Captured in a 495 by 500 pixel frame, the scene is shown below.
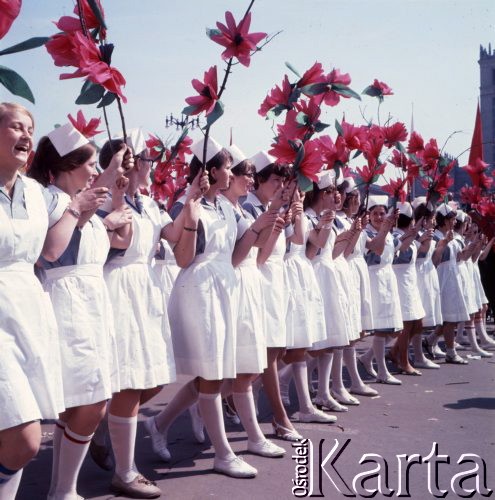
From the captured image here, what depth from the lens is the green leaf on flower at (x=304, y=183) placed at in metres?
4.93

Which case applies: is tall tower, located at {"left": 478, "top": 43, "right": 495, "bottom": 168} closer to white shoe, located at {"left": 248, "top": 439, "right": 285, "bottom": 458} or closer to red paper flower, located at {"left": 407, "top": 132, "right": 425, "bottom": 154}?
red paper flower, located at {"left": 407, "top": 132, "right": 425, "bottom": 154}

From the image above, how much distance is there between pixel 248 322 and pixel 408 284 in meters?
4.39

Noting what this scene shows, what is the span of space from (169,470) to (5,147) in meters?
2.49

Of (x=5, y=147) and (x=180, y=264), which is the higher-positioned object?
(x=5, y=147)

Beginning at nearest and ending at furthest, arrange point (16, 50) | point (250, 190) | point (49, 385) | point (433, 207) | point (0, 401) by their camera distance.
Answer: point (16, 50), point (0, 401), point (49, 385), point (250, 190), point (433, 207)

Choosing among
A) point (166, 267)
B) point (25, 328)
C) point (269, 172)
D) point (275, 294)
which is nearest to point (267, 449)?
point (275, 294)

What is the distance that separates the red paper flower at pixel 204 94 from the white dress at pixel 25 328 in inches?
42.7

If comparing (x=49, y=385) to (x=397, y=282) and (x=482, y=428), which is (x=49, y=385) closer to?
(x=482, y=428)

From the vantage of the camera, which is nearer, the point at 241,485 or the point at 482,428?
the point at 241,485

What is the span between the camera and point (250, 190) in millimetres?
6062

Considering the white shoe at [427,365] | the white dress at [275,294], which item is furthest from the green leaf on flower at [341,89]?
the white shoe at [427,365]

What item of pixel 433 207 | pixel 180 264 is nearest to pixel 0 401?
pixel 180 264

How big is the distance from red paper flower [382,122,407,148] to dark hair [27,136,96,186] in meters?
3.24

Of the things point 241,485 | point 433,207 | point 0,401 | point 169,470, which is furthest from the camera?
point 433,207
